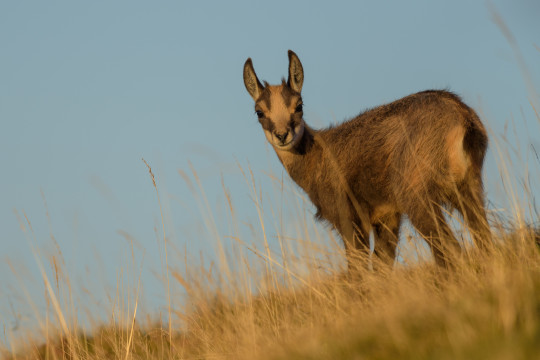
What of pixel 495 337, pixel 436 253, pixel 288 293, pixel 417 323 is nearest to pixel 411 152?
pixel 436 253

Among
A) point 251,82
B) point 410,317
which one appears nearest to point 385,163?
point 251,82

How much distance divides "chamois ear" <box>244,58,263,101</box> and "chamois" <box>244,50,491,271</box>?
1 cm

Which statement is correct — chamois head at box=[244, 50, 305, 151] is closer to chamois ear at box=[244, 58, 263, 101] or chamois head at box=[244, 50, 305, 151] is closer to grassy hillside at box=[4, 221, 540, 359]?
chamois ear at box=[244, 58, 263, 101]

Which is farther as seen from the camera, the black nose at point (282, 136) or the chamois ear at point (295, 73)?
the chamois ear at point (295, 73)

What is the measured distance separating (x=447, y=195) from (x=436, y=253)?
62 cm

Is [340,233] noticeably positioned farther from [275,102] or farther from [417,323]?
[417,323]

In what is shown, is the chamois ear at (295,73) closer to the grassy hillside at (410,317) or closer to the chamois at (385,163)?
the chamois at (385,163)

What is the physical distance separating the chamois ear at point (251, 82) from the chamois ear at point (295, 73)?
377 millimetres

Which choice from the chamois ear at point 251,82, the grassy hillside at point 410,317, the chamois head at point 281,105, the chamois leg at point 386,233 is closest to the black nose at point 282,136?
the chamois head at point 281,105

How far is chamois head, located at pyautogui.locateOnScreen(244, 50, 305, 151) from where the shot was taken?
23.7 feet

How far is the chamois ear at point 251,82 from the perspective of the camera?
792cm

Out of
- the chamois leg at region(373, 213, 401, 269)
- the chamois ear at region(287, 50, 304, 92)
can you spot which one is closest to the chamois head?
the chamois ear at region(287, 50, 304, 92)

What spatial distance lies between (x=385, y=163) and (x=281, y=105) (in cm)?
158

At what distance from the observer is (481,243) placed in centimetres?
516
